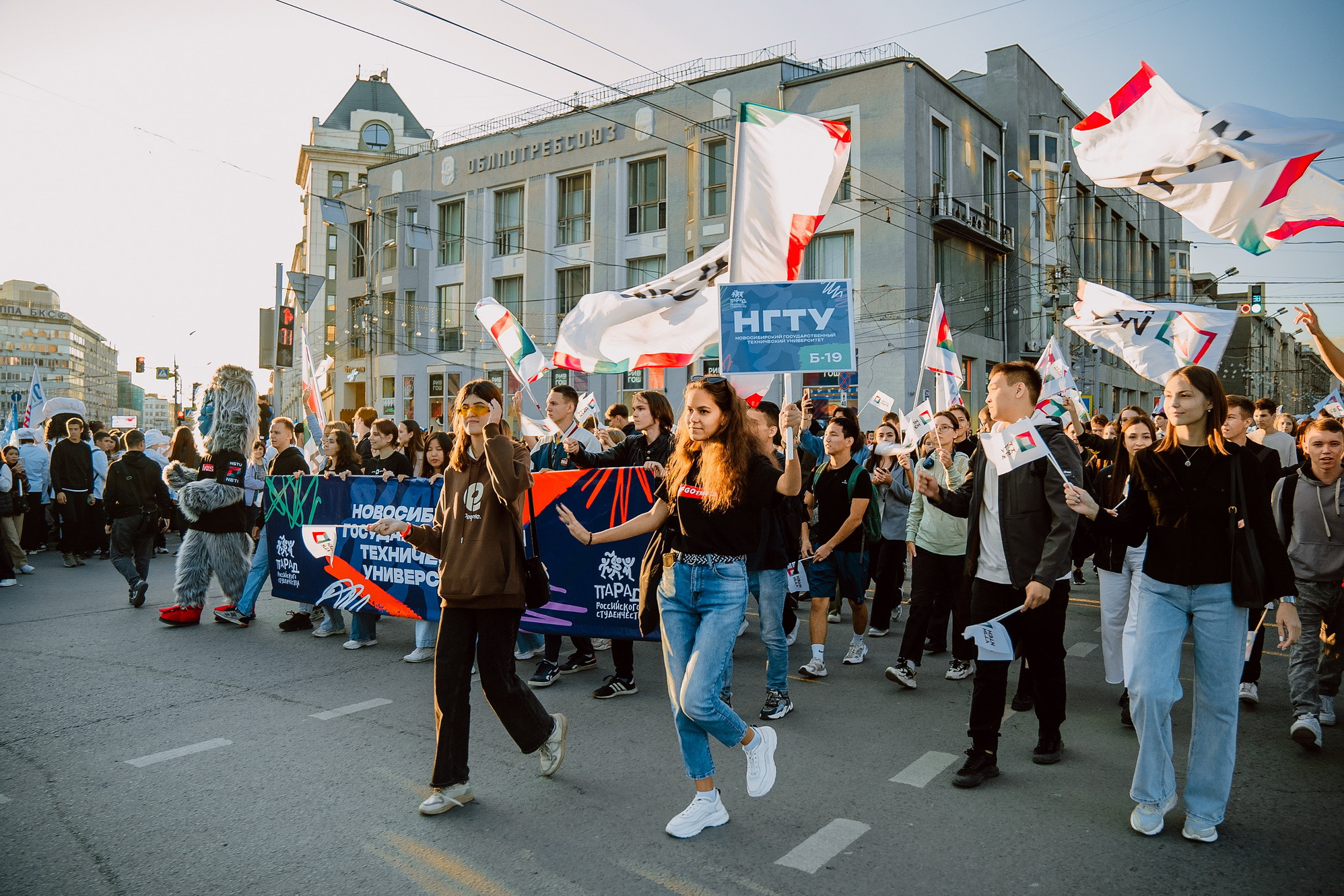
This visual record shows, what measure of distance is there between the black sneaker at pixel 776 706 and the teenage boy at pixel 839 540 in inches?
37.7

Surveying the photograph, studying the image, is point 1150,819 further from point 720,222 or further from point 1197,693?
point 720,222

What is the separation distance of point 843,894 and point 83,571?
41.5 ft

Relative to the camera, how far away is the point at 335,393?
1811 inches

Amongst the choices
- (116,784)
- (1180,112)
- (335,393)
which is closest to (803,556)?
(1180,112)

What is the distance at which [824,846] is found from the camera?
3.80 metres

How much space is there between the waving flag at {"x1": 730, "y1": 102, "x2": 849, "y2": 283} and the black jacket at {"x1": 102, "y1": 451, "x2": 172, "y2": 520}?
23.6 feet

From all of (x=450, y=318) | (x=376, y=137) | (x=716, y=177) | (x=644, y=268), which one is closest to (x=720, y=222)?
(x=716, y=177)

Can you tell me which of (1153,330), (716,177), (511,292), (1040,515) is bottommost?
(1040,515)

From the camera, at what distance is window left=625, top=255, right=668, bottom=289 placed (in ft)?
101

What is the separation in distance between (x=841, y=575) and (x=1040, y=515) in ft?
7.97

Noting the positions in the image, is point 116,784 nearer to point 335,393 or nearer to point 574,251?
point 574,251

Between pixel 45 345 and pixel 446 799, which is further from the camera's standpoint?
pixel 45 345

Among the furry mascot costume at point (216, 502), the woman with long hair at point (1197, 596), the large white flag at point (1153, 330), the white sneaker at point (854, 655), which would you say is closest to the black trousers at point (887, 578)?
the white sneaker at point (854, 655)

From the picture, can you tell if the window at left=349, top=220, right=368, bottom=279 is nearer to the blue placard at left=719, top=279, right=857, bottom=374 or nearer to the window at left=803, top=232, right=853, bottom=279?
the window at left=803, top=232, right=853, bottom=279
